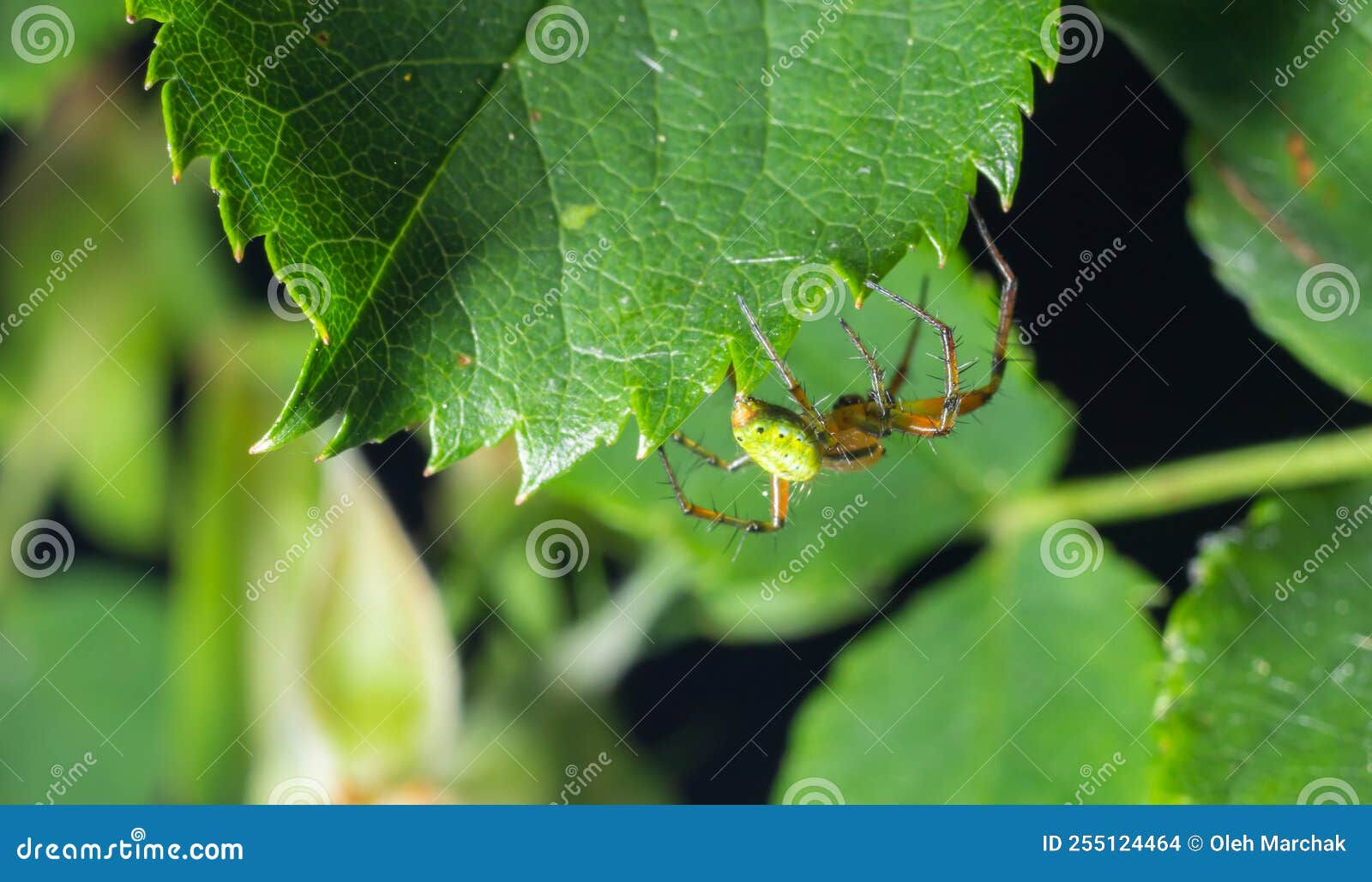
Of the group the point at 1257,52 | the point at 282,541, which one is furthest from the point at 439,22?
the point at 282,541

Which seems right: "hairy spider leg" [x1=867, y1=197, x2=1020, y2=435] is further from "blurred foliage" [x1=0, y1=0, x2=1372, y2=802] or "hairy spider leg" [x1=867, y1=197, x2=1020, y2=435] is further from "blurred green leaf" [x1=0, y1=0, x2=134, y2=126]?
"blurred green leaf" [x1=0, y1=0, x2=134, y2=126]

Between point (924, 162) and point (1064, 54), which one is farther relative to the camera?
point (1064, 54)

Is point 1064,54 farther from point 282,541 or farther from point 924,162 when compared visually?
point 282,541

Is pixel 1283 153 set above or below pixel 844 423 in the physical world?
above

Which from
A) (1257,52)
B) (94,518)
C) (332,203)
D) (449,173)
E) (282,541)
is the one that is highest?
(1257,52)

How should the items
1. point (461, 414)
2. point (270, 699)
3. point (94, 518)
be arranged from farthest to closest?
point (94, 518)
point (270, 699)
point (461, 414)

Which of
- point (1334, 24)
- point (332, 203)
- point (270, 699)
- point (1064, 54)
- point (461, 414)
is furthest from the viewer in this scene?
point (270, 699)

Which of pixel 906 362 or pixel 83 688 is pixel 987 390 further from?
pixel 83 688

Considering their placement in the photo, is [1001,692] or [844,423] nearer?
[844,423]

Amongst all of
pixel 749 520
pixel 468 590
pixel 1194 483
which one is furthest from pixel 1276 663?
pixel 468 590
